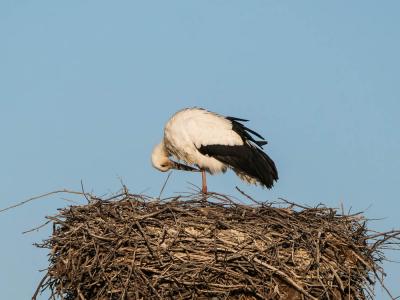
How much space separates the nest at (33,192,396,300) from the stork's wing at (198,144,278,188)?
242 cm

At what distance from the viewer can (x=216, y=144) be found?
12.7 meters

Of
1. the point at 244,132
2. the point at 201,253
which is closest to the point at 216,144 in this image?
the point at 244,132

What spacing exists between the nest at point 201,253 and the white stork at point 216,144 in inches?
101

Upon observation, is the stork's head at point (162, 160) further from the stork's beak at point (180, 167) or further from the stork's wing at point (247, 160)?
the stork's wing at point (247, 160)

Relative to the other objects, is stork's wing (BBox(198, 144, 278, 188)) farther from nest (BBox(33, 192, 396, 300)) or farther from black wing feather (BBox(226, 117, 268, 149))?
nest (BBox(33, 192, 396, 300))

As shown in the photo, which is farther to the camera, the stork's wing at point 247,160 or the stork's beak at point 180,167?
the stork's beak at point 180,167

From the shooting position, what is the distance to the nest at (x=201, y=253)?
9.18 meters

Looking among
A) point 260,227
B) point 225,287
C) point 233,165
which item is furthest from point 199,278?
point 233,165

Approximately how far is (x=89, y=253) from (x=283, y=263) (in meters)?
1.83

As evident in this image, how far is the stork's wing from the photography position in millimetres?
12406

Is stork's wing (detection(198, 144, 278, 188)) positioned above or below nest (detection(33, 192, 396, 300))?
above

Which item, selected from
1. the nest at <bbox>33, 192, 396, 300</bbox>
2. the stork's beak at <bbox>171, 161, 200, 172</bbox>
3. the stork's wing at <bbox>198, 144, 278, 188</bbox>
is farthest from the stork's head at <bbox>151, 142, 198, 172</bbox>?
the nest at <bbox>33, 192, 396, 300</bbox>

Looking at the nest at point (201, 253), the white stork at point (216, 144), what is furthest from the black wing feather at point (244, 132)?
the nest at point (201, 253)

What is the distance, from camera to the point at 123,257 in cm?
934
